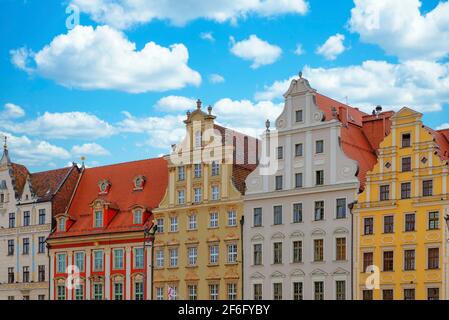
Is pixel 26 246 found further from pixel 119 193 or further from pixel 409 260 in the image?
pixel 409 260

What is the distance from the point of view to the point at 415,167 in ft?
127

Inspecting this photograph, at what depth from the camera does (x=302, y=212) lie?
41.6 meters

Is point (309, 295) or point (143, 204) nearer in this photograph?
point (309, 295)

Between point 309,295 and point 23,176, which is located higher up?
point 23,176

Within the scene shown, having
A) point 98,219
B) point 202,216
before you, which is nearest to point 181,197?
point 202,216

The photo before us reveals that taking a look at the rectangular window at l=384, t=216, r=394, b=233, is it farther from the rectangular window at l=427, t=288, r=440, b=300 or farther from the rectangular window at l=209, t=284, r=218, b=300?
the rectangular window at l=209, t=284, r=218, b=300

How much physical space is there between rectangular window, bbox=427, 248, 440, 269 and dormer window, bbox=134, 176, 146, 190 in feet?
62.9

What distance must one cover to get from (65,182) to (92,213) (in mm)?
4126

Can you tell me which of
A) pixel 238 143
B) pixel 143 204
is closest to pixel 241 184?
pixel 238 143

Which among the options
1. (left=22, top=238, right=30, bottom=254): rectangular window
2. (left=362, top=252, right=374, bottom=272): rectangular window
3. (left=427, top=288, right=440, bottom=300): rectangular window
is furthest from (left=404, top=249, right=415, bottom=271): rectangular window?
(left=22, top=238, right=30, bottom=254): rectangular window

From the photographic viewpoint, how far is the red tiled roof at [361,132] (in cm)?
4175

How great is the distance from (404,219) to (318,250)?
178 inches
